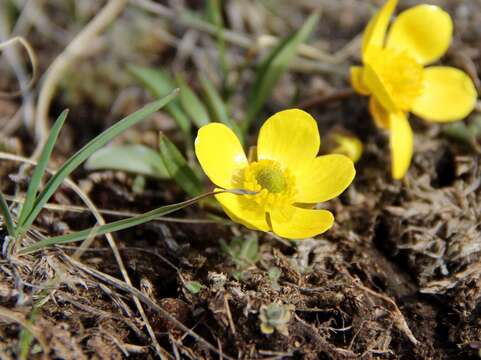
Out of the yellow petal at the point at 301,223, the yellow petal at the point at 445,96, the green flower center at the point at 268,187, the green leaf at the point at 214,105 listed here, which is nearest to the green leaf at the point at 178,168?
the green flower center at the point at 268,187

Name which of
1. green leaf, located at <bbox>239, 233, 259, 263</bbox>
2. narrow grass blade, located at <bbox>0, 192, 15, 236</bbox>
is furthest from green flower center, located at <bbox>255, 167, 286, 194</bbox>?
narrow grass blade, located at <bbox>0, 192, 15, 236</bbox>

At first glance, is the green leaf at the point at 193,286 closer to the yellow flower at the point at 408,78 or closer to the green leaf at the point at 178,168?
the green leaf at the point at 178,168

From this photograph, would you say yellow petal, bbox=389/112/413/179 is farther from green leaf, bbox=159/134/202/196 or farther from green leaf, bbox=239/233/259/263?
green leaf, bbox=159/134/202/196

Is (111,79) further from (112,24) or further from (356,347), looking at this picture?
(356,347)

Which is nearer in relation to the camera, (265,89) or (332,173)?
(332,173)

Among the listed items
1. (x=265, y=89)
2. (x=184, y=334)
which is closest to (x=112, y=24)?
(x=265, y=89)

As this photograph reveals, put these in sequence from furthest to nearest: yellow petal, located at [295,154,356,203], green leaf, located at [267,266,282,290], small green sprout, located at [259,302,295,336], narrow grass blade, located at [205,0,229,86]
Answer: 1. narrow grass blade, located at [205,0,229,86]
2. yellow petal, located at [295,154,356,203]
3. green leaf, located at [267,266,282,290]
4. small green sprout, located at [259,302,295,336]
